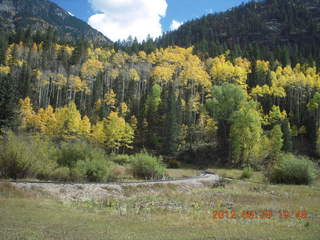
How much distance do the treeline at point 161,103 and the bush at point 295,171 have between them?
19.5 meters

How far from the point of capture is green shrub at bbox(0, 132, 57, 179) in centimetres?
2236

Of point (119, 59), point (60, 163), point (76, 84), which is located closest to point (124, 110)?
point (76, 84)

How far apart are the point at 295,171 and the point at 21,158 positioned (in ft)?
101

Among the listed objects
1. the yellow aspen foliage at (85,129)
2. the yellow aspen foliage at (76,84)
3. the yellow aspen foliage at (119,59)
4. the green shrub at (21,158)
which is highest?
the yellow aspen foliage at (119,59)

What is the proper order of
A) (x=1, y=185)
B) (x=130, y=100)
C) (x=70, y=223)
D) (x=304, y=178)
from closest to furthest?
(x=70, y=223) < (x=1, y=185) < (x=304, y=178) < (x=130, y=100)

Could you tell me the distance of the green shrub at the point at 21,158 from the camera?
880 inches

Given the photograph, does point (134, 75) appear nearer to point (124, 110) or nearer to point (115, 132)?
point (124, 110)

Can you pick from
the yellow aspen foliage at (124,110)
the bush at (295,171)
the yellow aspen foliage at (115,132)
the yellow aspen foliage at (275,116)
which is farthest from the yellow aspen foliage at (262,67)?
the bush at (295,171)

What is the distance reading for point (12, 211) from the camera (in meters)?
12.5

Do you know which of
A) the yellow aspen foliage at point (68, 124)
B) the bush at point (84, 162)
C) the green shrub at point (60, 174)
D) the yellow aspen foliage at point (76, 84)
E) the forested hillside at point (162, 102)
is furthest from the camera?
the yellow aspen foliage at point (76, 84)

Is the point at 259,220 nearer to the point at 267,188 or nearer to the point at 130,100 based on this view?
the point at 267,188

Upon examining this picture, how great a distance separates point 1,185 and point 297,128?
227ft

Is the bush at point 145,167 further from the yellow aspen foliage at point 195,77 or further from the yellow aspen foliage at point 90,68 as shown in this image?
the yellow aspen foliage at point 90,68

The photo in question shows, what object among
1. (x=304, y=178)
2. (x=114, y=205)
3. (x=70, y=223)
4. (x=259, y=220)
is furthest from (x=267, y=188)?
(x=70, y=223)
